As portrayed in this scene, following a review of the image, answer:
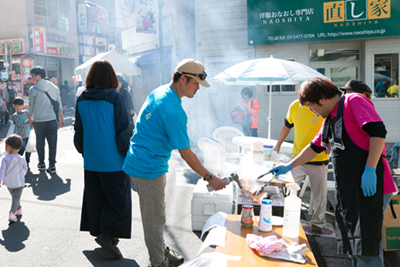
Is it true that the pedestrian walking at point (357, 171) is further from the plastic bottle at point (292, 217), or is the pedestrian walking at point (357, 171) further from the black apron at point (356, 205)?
the plastic bottle at point (292, 217)

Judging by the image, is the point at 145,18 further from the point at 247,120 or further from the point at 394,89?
the point at 394,89

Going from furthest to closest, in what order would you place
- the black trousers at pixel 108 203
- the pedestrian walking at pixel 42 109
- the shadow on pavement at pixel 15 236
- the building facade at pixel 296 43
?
the building facade at pixel 296 43, the pedestrian walking at pixel 42 109, the shadow on pavement at pixel 15 236, the black trousers at pixel 108 203

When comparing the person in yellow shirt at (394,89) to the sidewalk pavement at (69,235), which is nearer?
the sidewalk pavement at (69,235)

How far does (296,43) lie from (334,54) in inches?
55.4

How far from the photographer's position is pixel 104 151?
143 inches

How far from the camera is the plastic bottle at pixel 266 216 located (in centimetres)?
283

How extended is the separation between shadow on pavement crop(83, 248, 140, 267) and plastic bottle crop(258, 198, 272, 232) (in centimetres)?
159

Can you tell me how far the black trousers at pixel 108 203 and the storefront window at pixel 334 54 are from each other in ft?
33.7

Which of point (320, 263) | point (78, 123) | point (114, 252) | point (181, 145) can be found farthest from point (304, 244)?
point (78, 123)

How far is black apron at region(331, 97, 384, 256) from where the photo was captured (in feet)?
8.96

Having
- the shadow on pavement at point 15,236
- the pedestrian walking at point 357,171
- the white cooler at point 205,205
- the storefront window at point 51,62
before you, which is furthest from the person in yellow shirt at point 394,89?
the storefront window at point 51,62

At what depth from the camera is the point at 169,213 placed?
5.38 m

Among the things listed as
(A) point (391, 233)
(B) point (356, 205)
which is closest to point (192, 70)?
(B) point (356, 205)

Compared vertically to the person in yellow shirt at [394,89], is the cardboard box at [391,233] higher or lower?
lower
